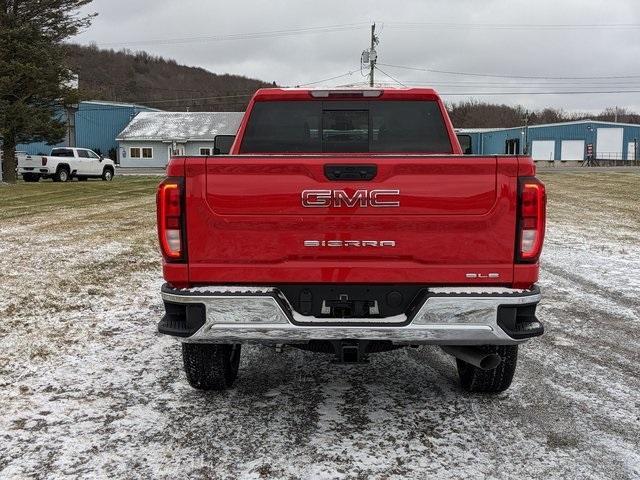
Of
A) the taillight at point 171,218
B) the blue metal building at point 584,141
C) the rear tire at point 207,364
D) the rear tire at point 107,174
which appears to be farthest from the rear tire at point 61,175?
the blue metal building at point 584,141

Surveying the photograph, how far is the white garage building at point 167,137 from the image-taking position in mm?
59625

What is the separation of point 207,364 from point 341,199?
4.89 ft

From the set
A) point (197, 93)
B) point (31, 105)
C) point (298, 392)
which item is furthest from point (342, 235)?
point (197, 93)

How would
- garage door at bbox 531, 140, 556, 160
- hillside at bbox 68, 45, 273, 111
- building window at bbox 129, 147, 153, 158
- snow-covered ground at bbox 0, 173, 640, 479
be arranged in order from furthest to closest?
hillside at bbox 68, 45, 273, 111
garage door at bbox 531, 140, 556, 160
building window at bbox 129, 147, 153, 158
snow-covered ground at bbox 0, 173, 640, 479

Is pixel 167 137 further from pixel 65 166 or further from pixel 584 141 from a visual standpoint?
pixel 584 141

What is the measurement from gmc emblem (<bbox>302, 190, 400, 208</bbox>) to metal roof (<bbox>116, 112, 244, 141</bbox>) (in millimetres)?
56790

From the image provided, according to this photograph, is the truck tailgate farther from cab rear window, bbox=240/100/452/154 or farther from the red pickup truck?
cab rear window, bbox=240/100/452/154

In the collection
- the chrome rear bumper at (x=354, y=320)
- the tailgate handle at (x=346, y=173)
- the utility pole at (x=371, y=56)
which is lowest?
the chrome rear bumper at (x=354, y=320)

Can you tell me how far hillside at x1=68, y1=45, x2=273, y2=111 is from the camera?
105688 millimetres

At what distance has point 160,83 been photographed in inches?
4931

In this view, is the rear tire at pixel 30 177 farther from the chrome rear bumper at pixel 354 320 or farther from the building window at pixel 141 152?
the chrome rear bumper at pixel 354 320

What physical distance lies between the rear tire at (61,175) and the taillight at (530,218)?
31727 millimetres

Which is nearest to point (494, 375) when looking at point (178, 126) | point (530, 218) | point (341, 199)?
point (530, 218)

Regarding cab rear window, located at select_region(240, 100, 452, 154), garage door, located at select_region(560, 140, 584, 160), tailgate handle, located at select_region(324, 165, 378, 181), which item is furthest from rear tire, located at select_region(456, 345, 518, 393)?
garage door, located at select_region(560, 140, 584, 160)
